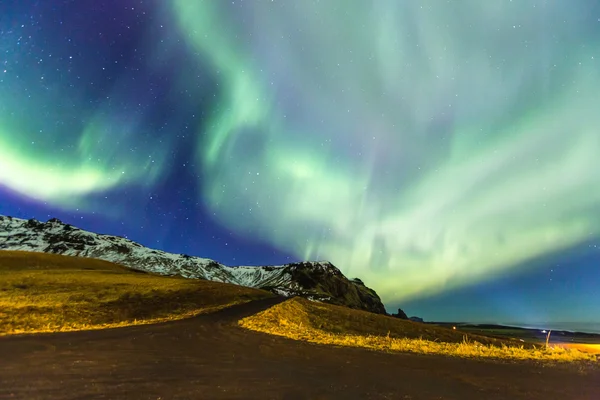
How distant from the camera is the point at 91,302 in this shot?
49312 millimetres

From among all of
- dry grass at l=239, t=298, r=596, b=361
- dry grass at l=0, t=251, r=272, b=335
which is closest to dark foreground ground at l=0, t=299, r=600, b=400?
dry grass at l=239, t=298, r=596, b=361

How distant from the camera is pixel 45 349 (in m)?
20.1

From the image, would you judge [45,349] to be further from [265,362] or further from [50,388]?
[265,362]

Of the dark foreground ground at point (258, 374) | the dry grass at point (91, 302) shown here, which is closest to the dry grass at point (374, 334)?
the dark foreground ground at point (258, 374)

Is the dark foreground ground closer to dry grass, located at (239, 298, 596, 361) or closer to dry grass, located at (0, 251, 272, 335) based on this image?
dry grass, located at (239, 298, 596, 361)

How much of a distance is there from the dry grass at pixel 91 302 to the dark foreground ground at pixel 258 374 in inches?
641

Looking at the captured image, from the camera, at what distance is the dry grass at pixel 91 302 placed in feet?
122

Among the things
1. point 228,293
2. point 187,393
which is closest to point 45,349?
point 187,393

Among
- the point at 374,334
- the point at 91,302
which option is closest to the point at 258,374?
the point at 374,334

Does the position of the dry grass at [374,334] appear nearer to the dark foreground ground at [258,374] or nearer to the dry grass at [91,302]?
the dark foreground ground at [258,374]

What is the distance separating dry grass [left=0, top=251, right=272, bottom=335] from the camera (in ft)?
122

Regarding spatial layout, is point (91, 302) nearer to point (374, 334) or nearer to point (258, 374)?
point (374, 334)

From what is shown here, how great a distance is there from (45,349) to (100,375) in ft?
31.7

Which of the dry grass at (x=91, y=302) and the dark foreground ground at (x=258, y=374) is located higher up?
the dry grass at (x=91, y=302)
